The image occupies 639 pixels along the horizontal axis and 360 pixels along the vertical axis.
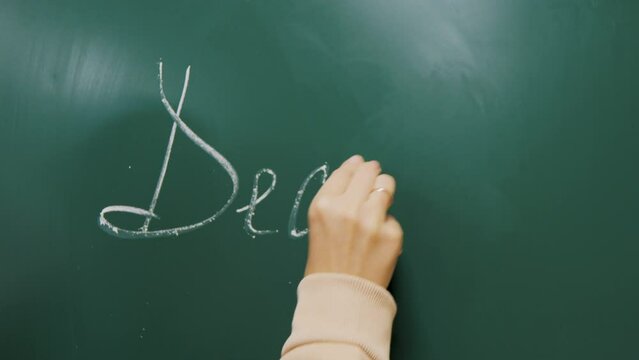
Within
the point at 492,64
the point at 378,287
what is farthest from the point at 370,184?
the point at 492,64

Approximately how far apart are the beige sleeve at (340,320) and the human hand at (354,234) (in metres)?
0.02

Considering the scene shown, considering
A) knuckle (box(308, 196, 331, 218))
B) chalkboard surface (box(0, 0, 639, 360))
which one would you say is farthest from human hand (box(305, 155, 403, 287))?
chalkboard surface (box(0, 0, 639, 360))

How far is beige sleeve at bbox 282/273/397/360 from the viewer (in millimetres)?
601

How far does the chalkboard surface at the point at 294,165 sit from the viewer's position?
0.79 meters

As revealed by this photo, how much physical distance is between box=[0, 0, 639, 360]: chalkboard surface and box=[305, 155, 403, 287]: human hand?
5.4 inches

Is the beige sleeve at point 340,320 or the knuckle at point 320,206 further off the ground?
the knuckle at point 320,206

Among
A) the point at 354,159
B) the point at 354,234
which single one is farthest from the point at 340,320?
the point at 354,159

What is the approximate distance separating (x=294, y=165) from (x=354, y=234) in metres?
0.21

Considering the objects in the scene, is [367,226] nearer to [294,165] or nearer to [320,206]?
[320,206]

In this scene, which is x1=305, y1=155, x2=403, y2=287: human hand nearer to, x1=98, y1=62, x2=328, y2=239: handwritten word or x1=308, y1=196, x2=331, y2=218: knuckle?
x1=308, y1=196, x2=331, y2=218: knuckle

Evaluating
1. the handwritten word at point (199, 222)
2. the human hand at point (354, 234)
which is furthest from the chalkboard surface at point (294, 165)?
the human hand at point (354, 234)

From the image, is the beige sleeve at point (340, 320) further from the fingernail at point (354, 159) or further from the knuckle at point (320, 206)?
the fingernail at point (354, 159)

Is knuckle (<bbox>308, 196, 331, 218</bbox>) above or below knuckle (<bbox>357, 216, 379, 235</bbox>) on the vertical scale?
above

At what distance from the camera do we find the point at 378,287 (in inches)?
26.1
